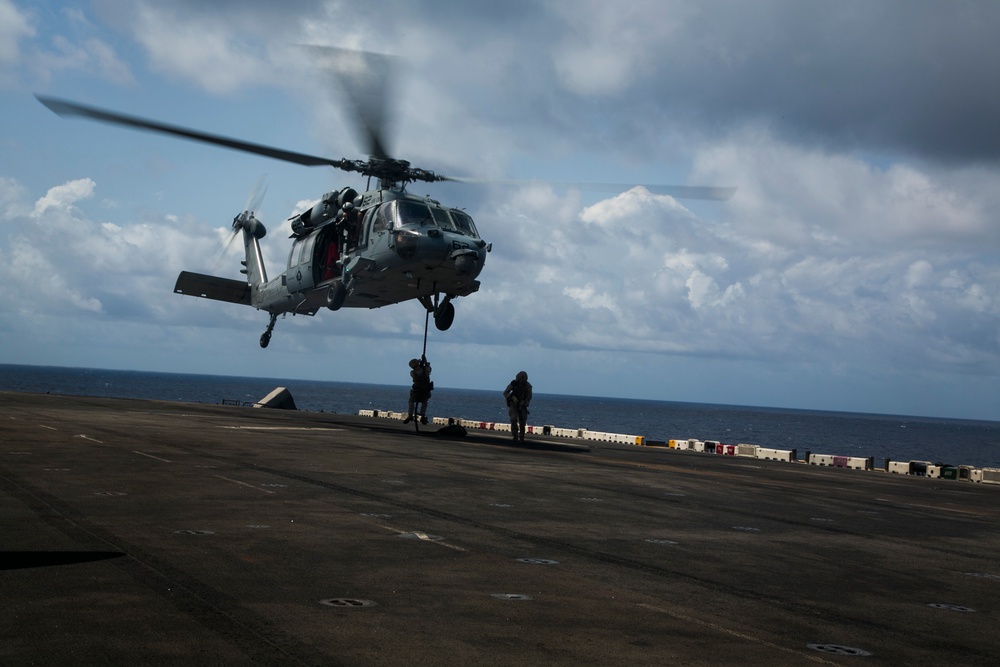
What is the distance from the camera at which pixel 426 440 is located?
25.8m

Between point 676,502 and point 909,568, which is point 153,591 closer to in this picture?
point 909,568

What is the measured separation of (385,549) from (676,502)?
21.7ft

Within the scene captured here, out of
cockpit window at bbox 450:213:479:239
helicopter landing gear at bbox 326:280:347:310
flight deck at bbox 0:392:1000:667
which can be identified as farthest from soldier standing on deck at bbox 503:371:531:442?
flight deck at bbox 0:392:1000:667

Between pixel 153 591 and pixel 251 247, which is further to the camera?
pixel 251 247

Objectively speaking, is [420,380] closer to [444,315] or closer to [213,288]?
[444,315]

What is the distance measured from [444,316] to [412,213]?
4106 millimetres

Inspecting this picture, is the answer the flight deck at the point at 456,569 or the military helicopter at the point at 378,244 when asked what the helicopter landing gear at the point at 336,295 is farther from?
the flight deck at the point at 456,569

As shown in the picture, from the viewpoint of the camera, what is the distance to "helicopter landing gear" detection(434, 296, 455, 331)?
3105 centimetres

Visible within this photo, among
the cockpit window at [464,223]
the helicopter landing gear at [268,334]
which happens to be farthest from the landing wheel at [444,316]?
the helicopter landing gear at [268,334]

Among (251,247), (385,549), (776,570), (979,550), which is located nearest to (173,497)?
(385,549)

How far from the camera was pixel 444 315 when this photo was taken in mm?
31219

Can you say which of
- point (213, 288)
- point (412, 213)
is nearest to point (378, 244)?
point (412, 213)

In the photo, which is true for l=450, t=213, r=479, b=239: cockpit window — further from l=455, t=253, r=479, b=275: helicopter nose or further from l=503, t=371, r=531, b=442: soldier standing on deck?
l=503, t=371, r=531, b=442: soldier standing on deck

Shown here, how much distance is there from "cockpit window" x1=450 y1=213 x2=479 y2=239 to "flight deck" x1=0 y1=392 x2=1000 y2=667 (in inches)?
561
